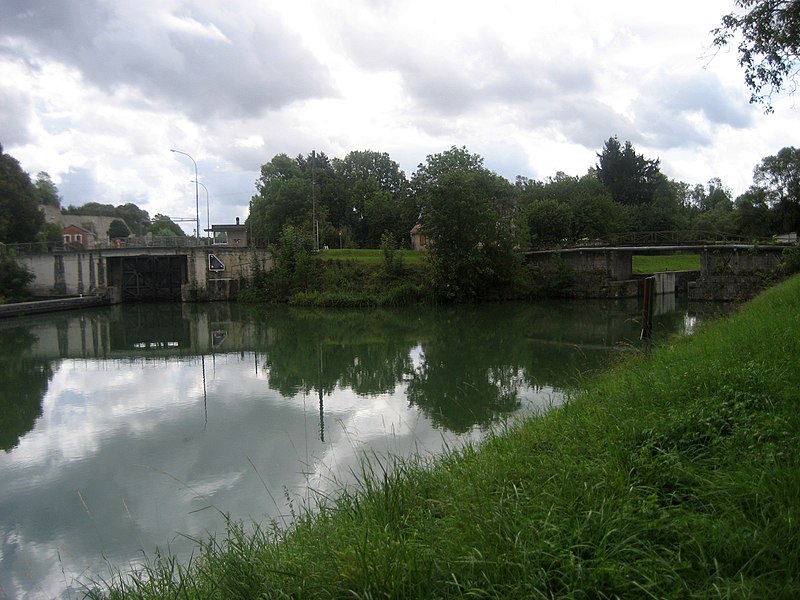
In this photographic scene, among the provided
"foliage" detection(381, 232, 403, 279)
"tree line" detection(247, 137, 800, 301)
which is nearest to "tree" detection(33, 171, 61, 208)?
"tree line" detection(247, 137, 800, 301)

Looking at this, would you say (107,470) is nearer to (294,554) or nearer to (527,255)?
(294,554)

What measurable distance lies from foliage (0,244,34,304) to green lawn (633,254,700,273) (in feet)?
152

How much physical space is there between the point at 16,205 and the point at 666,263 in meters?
57.0

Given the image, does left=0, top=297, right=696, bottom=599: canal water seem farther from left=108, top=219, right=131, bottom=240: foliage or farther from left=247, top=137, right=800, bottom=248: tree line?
left=108, top=219, right=131, bottom=240: foliage

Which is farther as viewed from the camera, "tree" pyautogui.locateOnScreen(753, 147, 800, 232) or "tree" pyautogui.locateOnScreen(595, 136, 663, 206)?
"tree" pyautogui.locateOnScreen(595, 136, 663, 206)

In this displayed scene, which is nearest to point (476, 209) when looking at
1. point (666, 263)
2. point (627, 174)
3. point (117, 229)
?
point (666, 263)

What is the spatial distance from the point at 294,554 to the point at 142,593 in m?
1.21

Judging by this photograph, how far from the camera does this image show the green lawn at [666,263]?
2026 inches

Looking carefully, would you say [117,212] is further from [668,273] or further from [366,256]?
[668,273]

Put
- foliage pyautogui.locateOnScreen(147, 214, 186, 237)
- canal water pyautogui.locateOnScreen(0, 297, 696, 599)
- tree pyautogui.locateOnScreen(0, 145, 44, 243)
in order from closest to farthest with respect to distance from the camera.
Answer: canal water pyautogui.locateOnScreen(0, 297, 696, 599) → tree pyautogui.locateOnScreen(0, 145, 44, 243) → foliage pyautogui.locateOnScreen(147, 214, 186, 237)

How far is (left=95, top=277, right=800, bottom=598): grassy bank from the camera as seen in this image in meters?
3.09

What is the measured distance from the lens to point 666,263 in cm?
5494

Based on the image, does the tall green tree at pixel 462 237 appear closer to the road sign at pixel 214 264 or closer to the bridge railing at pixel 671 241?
the bridge railing at pixel 671 241

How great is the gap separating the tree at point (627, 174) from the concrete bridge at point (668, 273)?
71.0 ft
